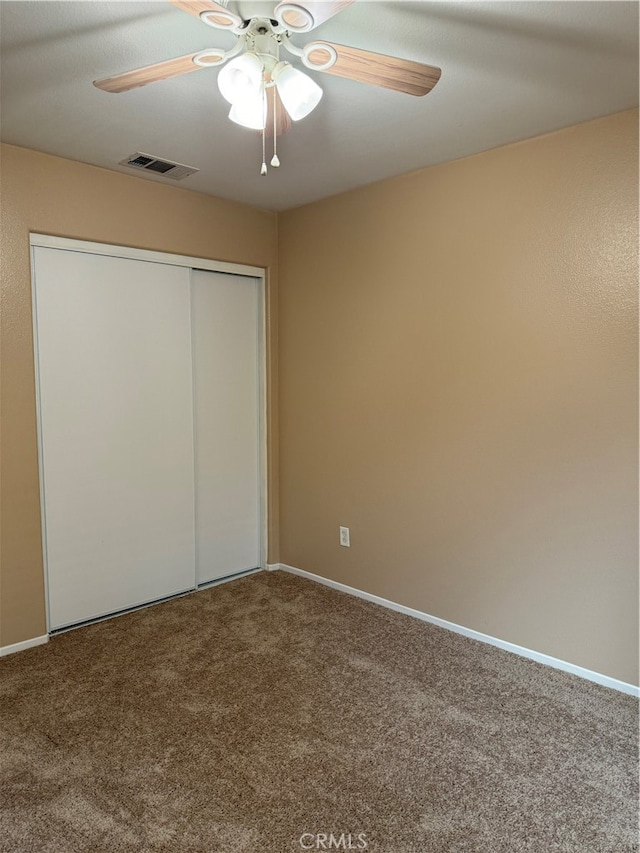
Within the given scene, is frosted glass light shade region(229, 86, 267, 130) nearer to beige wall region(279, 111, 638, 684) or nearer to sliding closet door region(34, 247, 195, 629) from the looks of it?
beige wall region(279, 111, 638, 684)

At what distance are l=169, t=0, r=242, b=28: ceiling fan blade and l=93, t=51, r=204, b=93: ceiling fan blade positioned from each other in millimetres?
130

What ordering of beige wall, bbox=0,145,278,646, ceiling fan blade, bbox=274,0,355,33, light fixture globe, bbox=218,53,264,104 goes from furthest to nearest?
beige wall, bbox=0,145,278,646
light fixture globe, bbox=218,53,264,104
ceiling fan blade, bbox=274,0,355,33

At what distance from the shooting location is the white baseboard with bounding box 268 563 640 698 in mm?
2502

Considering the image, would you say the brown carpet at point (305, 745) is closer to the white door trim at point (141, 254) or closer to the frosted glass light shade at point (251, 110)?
the white door trim at point (141, 254)

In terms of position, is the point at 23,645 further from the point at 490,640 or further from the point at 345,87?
the point at 345,87

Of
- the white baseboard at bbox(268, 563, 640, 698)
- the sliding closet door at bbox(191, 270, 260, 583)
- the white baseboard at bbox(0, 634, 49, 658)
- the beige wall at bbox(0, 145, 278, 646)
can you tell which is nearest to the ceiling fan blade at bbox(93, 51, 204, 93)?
the beige wall at bbox(0, 145, 278, 646)

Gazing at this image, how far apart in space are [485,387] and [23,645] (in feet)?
8.71

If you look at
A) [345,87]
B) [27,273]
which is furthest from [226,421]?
[345,87]

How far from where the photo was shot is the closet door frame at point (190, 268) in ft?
9.40

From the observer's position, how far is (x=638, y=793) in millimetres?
1898

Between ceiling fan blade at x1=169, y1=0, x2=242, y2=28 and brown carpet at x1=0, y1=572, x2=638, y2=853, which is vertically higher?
ceiling fan blade at x1=169, y1=0, x2=242, y2=28

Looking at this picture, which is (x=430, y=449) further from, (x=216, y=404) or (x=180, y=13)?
(x=180, y=13)

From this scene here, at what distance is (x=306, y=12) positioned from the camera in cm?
135

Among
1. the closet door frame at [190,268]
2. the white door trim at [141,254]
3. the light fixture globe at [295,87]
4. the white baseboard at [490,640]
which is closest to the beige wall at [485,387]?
the white baseboard at [490,640]
